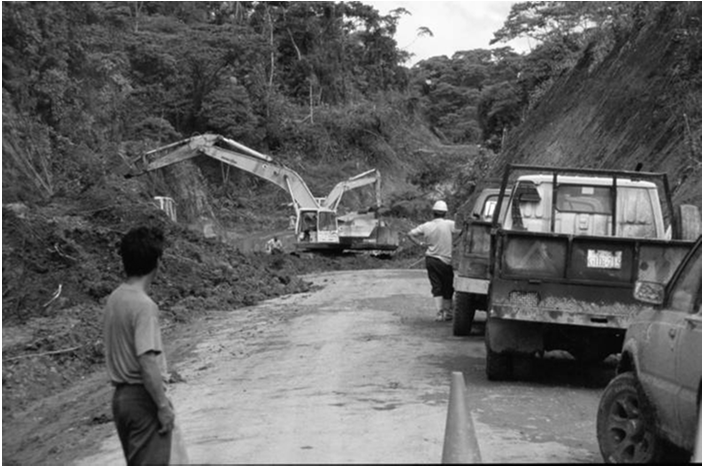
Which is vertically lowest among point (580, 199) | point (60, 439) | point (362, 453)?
point (60, 439)

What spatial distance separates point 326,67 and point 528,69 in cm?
3744

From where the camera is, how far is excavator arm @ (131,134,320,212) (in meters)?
35.7

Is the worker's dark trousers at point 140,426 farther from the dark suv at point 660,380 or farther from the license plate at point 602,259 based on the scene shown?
the license plate at point 602,259

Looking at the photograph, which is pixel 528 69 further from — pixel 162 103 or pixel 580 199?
pixel 580 199

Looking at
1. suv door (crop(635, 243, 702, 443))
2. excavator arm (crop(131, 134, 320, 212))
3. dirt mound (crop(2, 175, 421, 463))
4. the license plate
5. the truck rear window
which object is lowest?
dirt mound (crop(2, 175, 421, 463))

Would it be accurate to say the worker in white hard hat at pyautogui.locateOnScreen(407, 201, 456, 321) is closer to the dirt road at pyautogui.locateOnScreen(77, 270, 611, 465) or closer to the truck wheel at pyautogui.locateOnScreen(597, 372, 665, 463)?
the dirt road at pyautogui.locateOnScreen(77, 270, 611, 465)

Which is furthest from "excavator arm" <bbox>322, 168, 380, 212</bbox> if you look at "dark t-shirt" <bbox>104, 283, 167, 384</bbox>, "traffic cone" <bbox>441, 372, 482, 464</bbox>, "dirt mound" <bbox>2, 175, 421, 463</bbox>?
"dark t-shirt" <bbox>104, 283, 167, 384</bbox>

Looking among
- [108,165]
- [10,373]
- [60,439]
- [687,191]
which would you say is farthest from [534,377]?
[108,165]

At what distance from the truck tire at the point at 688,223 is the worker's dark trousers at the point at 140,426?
24.3 ft

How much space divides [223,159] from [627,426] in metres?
30.3

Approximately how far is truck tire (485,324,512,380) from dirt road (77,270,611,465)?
15 centimetres

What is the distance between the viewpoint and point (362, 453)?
7.39 meters

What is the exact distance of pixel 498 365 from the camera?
36.5ft

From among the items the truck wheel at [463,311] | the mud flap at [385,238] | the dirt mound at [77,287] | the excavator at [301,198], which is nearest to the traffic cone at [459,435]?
the dirt mound at [77,287]
